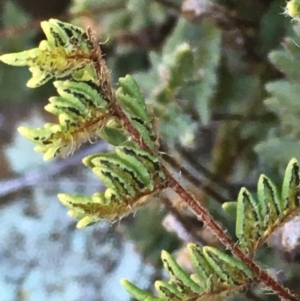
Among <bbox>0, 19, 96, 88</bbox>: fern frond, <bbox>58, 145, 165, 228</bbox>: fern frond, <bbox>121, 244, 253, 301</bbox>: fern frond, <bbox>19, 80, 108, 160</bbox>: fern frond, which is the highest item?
<bbox>0, 19, 96, 88</bbox>: fern frond

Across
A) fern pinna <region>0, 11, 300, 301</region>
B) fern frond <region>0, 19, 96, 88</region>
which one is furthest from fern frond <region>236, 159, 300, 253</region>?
fern frond <region>0, 19, 96, 88</region>

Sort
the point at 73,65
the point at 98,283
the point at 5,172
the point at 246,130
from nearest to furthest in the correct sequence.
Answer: the point at 73,65, the point at 246,130, the point at 98,283, the point at 5,172

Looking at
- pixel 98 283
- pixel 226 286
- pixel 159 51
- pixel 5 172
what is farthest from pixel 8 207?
pixel 226 286

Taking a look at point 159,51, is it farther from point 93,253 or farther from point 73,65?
point 73,65

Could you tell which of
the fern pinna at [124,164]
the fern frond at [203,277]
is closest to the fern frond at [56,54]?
the fern pinna at [124,164]

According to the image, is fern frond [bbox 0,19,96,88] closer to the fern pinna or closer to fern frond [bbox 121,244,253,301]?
the fern pinna

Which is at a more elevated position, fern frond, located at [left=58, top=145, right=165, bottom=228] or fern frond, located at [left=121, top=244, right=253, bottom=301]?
fern frond, located at [left=58, top=145, right=165, bottom=228]

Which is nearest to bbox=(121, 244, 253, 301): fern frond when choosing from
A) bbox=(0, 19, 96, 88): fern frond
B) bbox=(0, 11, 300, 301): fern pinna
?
bbox=(0, 11, 300, 301): fern pinna

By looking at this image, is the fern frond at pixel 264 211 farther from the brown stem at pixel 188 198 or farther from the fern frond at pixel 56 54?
the fern frond at pixel 56 54
